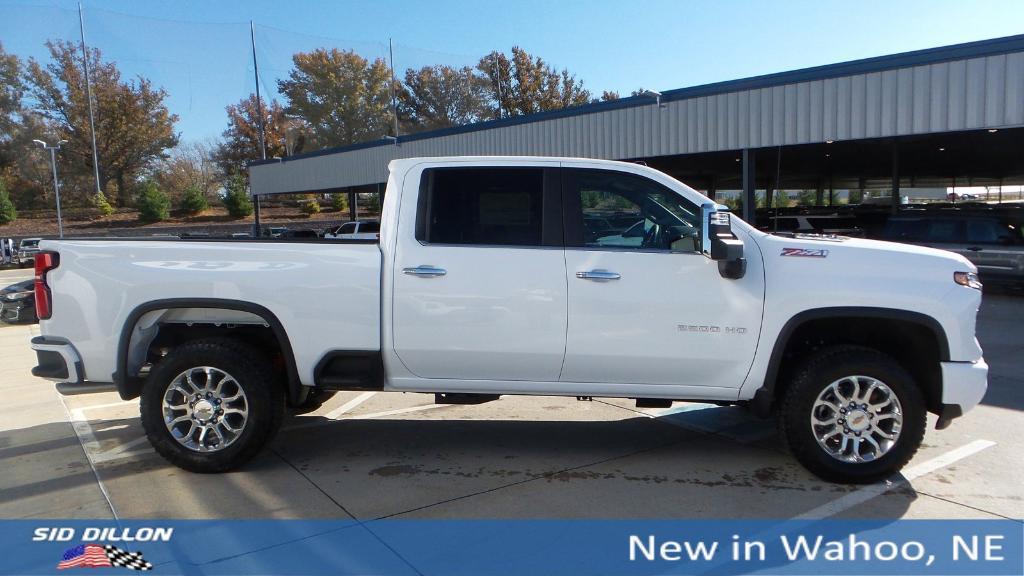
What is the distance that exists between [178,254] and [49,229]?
47610 mm

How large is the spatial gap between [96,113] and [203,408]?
57189 mm

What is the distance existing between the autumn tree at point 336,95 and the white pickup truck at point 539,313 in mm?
52853

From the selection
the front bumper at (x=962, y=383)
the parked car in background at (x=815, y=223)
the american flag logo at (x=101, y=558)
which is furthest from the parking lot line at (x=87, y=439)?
the parked car in background at (x=815, y=223)

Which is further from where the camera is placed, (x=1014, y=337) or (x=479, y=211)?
(x=1014, y=337)

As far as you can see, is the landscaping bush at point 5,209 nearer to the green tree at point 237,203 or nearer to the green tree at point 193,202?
the green tree at point 193,202

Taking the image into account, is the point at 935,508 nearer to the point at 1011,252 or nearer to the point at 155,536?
the point at 155,536

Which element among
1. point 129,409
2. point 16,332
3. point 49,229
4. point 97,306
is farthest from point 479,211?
point 49,229

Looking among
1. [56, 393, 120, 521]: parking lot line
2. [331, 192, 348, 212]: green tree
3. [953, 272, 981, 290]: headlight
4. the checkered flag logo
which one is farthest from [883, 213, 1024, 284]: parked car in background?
[331, 192, 348, 212]: green tree

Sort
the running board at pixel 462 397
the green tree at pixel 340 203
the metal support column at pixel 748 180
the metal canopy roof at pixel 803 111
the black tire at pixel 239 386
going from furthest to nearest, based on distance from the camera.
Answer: the green tree at pixel 340 203 < the metal support column at pixel 748 180 < the metal canopy roof at pixel 803 111 < the running board at pixel 462 397 < the black tire at pixel 239 386

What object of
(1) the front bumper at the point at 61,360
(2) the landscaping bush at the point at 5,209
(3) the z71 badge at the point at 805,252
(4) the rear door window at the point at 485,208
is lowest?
(1) the front bumper at the point at 61,360

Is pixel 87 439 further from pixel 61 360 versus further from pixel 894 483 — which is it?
pixel 894 483

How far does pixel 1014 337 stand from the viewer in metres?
9.61

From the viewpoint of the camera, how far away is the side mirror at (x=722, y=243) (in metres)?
4.20

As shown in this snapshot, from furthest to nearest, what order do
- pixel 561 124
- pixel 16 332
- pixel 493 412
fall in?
1. pixel 561 124
2. pixel 16 332
3. pixel 493 412
